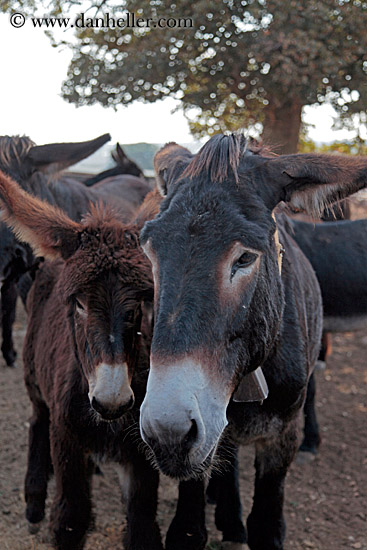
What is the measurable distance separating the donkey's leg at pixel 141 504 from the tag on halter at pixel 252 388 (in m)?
0.72

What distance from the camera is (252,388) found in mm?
2479

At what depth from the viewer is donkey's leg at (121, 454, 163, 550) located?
9.30ft

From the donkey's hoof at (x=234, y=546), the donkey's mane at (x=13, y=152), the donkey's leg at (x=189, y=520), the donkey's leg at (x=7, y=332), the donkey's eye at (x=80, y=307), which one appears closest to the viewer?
the donkey's eye at (x=80, y=307)

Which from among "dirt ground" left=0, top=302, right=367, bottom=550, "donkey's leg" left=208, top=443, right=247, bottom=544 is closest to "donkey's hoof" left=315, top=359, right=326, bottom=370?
"dirt ground" left=0, top=302, right=367, bottom=550

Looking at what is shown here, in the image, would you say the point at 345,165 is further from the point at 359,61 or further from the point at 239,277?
the point at 359,61

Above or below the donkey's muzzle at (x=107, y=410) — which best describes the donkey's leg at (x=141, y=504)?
below

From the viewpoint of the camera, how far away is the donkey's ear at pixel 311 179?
85.7 inches

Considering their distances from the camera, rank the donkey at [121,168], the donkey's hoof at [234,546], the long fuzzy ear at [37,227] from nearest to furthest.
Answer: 1. the long fuzzy ear at [37,227]
2. the donkey's hoof at [234,546]
3. the donkey at [121,168]

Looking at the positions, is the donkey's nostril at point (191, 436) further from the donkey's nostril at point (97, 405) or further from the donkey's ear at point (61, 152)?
the donkey's ear at point (61, 152)

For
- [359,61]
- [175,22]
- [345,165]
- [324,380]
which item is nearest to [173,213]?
[345,165]

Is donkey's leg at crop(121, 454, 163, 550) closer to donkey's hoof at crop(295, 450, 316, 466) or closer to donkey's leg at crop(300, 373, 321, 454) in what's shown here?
donkey's hoof at crop(295, 450, 316, 466)

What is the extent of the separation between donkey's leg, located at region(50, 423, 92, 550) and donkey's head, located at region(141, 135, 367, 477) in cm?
104

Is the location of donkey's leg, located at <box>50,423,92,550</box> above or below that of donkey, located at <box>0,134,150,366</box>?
below

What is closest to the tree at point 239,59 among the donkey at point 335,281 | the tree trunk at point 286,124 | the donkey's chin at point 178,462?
the tree trunk at point 286,124
